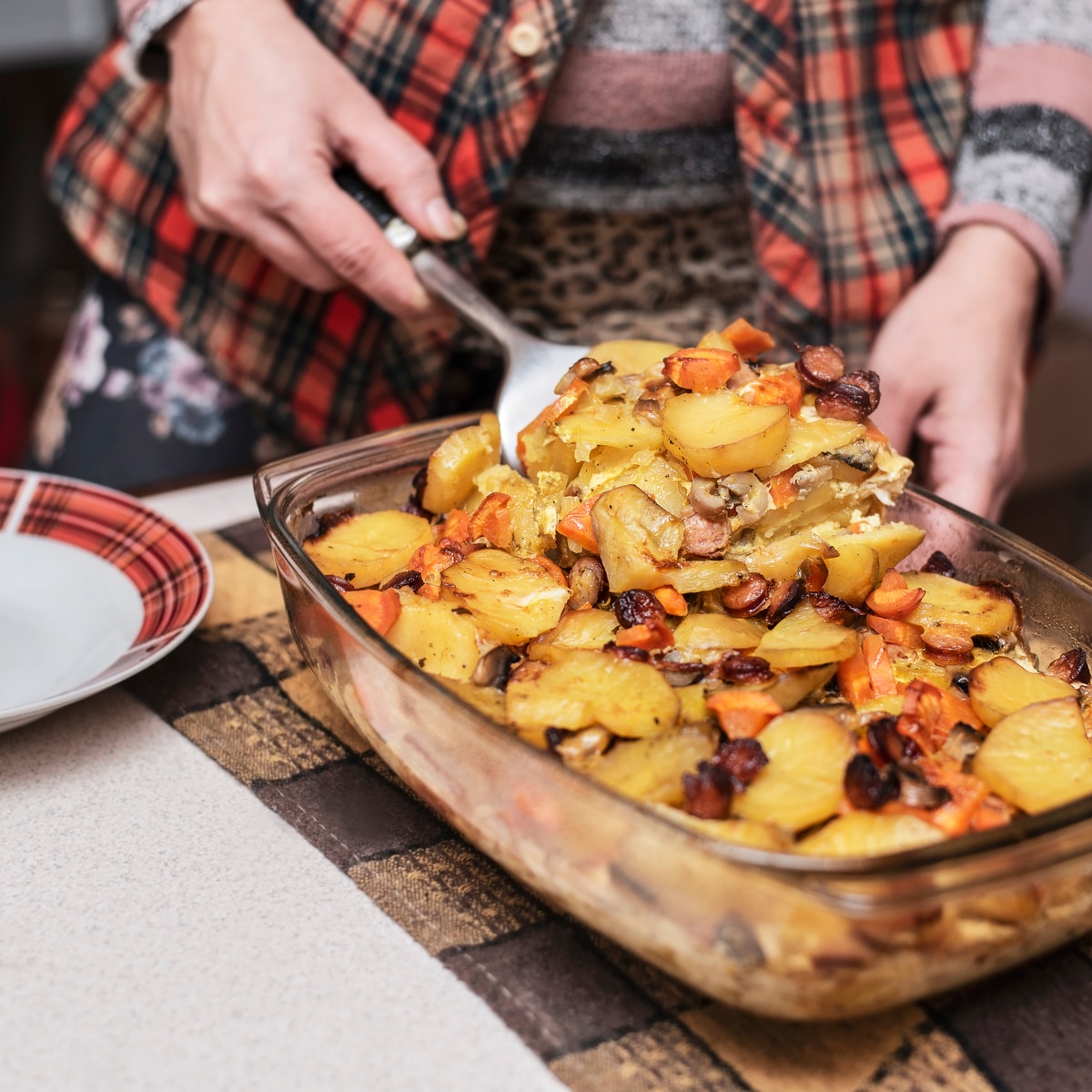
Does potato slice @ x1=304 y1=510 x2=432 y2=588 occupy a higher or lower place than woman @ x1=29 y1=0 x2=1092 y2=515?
lower

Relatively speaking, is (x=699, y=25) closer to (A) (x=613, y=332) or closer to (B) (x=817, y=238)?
(B) (x=817, y=238)

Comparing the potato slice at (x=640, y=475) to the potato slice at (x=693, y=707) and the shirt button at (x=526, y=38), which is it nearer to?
the potato slice at (x=693, y=707)

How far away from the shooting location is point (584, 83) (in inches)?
62.1

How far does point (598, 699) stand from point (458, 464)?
39cm

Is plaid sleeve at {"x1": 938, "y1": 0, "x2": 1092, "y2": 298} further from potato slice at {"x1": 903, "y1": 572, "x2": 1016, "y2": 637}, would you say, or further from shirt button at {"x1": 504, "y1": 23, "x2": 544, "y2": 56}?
potato slice at {"x1": 903, "y1": 572, "x2": 1016, "y2": 637}

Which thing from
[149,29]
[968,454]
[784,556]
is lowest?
[968,454]

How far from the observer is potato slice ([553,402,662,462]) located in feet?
3.48

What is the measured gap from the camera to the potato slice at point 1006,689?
0.91m

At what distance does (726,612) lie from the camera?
1009 mm

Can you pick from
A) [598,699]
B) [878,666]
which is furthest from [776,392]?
[598,699]

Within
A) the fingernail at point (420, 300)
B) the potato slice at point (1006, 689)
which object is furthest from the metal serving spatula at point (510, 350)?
the potato slice at point (1006, 689)

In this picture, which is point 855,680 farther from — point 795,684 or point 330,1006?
point 330,1006

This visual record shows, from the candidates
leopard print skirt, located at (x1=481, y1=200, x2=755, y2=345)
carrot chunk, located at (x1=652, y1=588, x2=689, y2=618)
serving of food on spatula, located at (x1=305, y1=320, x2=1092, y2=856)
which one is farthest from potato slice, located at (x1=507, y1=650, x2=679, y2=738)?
leopard print skirt, located at (x1=481, y1=200, x2=755, y2=345)

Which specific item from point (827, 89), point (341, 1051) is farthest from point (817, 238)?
point (341, 1051)
